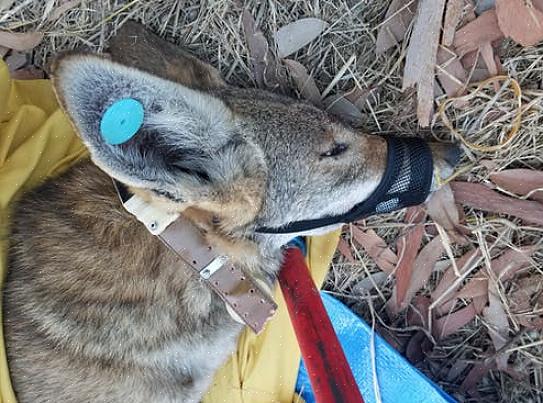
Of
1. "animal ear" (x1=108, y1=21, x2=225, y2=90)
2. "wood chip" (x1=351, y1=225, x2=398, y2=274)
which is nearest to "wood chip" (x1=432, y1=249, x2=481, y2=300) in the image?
"wood chip" (x1=351, y1=225, x2=398, y2=274)

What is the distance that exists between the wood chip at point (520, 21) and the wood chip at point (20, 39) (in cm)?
194

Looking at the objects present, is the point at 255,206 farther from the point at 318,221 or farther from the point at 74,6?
the point at 74,6

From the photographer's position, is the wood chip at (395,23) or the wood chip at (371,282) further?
the wood chip at (371,282)

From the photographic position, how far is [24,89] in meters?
3.09

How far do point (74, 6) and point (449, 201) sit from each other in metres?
1.82

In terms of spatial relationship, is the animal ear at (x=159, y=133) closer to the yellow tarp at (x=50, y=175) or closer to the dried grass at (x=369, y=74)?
the dried grass at (x=369, y=74)

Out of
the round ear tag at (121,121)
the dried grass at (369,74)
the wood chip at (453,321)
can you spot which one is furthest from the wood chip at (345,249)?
the round ear tag at (121,121)

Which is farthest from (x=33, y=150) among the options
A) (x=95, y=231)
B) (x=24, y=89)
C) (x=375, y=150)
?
(x=375, y=150)

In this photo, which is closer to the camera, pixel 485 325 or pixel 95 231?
pixel 95 231

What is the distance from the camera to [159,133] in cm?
213

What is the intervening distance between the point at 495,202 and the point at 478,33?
71 centimetres

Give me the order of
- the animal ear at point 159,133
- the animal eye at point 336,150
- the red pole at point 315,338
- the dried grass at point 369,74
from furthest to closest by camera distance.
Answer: the dried grass at point 369,74
the animal eye at point 336,150
the red pole at point 315,338
the animal ear at point 159,133

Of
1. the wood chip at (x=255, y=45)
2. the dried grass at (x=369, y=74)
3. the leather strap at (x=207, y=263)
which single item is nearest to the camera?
the leather strap at (x=207, y=263)

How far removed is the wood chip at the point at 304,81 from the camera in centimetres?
281
